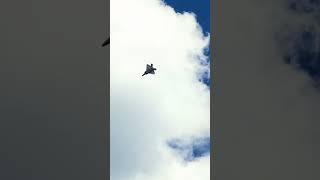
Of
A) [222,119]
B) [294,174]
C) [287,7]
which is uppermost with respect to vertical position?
[287,7]

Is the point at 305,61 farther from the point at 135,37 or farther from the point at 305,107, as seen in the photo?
the point at 135,37

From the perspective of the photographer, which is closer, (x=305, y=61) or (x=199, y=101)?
(x=199, y=101)

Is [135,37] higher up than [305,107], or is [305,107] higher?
[135,37]

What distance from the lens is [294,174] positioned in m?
6.36

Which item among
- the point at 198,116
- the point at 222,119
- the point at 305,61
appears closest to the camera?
the point at 198,116

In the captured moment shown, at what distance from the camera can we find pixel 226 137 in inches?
246

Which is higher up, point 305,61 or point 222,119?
point 305,61

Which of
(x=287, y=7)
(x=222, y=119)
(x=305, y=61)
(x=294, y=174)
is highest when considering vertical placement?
(x=287, y=7)

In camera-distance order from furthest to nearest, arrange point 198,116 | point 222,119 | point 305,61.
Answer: point 305,61 → point 222,119 → point 198,116
